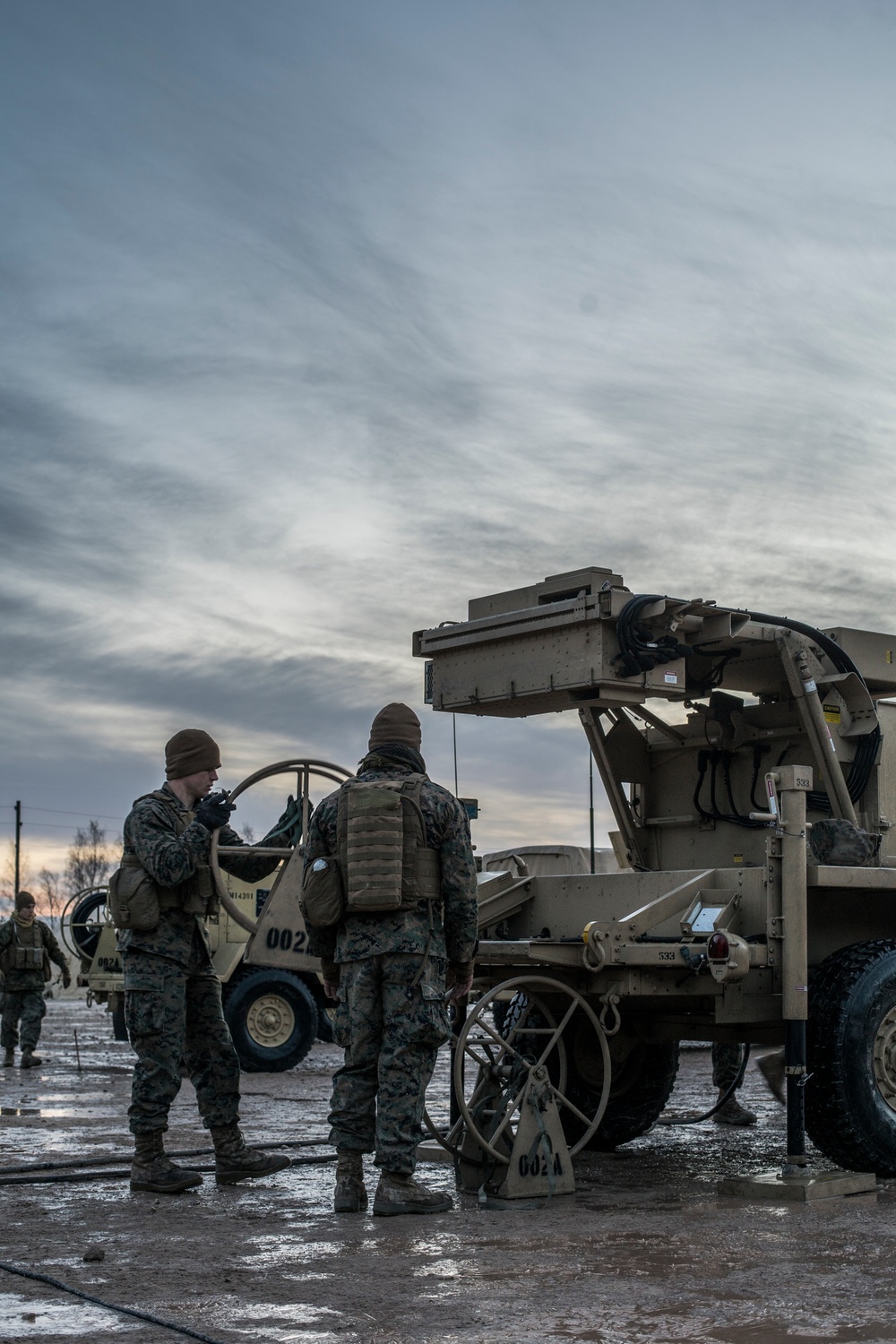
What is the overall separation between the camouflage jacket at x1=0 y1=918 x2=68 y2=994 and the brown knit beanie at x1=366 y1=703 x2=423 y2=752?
974 centimetres

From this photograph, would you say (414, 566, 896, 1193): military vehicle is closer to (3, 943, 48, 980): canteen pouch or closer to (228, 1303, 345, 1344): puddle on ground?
(228, 1303, 345, 1344): puddle on ground

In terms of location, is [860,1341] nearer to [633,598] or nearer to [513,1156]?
[513,1156]

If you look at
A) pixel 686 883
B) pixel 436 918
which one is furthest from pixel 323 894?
pixel 686 883

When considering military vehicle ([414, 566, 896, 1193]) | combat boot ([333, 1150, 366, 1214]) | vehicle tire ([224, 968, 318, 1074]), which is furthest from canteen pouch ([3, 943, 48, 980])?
combat boot ([333, 1150, 366, 1214])

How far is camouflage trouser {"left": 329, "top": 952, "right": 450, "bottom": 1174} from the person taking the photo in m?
6.04

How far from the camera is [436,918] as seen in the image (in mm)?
6250

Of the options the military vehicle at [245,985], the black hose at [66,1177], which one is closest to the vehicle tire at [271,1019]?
the military vehicle at [245,985]

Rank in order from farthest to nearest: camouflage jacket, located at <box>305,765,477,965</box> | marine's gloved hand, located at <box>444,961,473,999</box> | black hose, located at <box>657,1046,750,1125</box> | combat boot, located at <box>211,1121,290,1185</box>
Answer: black hose, located at <box>657,1046,750,1125</box> → combat boot, located at <box>211,1121,290,1185</box> → marine's gloved hand, located at <box>444,961,473,999</box> → camouflage jacket, located at <box>305,765,477,965</box>

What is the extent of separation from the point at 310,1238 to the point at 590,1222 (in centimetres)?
104

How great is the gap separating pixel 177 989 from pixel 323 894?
32.6 inches

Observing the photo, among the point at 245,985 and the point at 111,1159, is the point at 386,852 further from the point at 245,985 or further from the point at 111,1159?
the point at 245,985

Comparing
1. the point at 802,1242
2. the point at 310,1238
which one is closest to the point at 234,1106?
the point at 310,1238

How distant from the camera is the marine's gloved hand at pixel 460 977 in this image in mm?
6332

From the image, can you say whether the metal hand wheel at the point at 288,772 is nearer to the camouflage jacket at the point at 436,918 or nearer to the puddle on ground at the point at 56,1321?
the camouflage jacket at the point at 436,918
